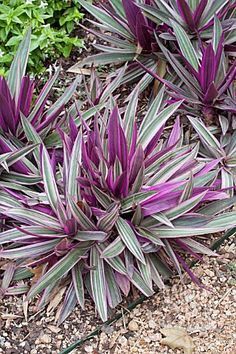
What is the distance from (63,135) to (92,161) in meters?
0.18

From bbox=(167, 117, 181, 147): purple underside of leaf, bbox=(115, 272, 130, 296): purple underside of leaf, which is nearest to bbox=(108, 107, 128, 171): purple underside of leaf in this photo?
bbox=(167, 117, 181, 147): purple underside of leaf

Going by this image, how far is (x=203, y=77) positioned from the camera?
3.50m

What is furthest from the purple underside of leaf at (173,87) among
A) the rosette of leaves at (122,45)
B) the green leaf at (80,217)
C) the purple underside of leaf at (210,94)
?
the green leaf at (80,217)

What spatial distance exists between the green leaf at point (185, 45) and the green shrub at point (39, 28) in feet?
2.12

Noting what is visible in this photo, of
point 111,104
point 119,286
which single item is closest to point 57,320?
point 119,286

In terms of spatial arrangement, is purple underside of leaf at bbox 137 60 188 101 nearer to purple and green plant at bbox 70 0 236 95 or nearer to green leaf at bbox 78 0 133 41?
purple and green plant at bbox 70 0 236 95

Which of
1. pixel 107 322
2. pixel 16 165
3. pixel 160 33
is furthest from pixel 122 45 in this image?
pixel 107 322

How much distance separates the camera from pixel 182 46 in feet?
11.7

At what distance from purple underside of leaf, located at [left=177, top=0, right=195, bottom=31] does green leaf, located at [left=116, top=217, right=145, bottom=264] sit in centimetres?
119

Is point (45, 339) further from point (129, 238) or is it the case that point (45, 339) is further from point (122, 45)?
point (122, 45)

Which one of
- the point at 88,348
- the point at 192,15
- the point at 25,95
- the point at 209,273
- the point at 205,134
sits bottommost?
the point at 88,348

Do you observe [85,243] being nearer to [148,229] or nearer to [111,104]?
[148,229]

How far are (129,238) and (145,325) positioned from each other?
428 millimetres

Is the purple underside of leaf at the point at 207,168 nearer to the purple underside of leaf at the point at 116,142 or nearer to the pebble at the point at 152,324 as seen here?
the purple underside of leaf at the point at 116,142
